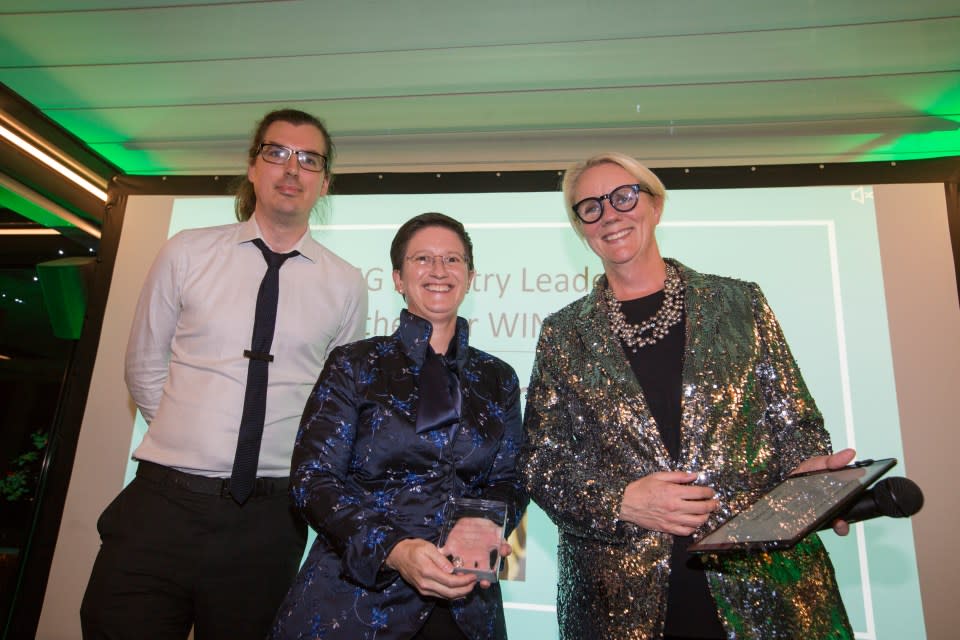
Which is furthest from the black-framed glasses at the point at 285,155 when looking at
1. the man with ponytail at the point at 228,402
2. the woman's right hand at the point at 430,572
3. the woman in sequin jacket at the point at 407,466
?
the woman's right hand at the point at 430,572

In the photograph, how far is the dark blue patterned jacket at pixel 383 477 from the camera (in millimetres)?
1280

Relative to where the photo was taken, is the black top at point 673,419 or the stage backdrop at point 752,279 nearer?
the black top at point 673,419

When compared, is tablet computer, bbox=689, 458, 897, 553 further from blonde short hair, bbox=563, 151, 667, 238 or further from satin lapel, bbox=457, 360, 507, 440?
blonde short hair, bbox=563, 151, 667, 238

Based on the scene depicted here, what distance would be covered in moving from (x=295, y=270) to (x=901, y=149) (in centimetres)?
319

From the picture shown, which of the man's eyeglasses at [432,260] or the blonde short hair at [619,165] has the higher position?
the blonde short hair at [619,165]

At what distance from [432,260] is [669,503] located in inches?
33.0

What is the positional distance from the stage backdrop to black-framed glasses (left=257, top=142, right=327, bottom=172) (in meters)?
1.20

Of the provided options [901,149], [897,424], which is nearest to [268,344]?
[897,424]

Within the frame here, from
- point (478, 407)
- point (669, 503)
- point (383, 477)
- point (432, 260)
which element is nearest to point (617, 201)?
point (432, 260)

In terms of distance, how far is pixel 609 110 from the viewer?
3.13 meters

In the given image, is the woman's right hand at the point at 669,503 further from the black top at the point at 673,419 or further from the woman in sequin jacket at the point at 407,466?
the woman in sequin jacket at the point at 407,466

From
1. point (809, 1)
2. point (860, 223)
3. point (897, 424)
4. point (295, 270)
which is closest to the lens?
point (295, 270)

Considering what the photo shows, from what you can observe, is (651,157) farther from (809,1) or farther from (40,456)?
(40,456)

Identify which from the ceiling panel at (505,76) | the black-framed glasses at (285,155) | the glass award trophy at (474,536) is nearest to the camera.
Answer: the glass award trophy at (474,536)
